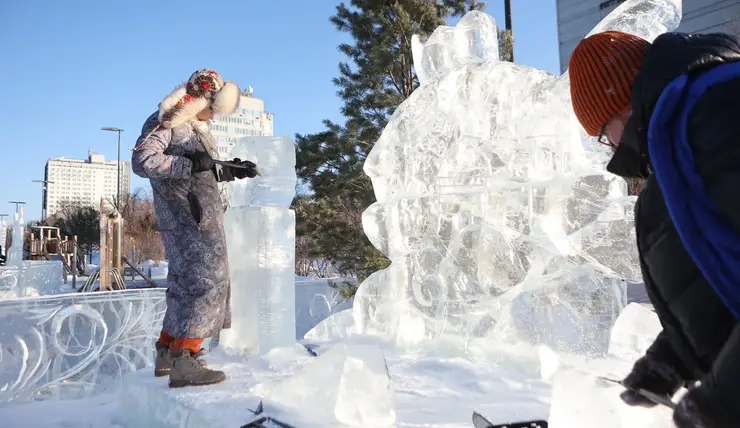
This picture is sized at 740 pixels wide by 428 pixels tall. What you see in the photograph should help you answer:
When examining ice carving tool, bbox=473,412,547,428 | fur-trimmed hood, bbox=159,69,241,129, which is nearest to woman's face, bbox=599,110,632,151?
ice carving tool, bbox=473,412,547,428

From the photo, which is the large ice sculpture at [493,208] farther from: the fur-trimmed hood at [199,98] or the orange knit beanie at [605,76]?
the orange knit beanie at [605,76]

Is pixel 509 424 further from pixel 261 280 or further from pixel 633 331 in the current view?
pixel 261 280

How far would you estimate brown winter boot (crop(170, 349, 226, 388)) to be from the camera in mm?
2320

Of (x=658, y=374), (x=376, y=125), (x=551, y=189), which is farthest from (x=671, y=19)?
(x=376, y=125)

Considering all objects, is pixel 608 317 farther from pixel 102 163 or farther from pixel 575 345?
pixel 102 163

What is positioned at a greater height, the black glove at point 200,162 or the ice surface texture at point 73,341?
the black glove at point 200,162

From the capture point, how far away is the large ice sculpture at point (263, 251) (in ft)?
10.1

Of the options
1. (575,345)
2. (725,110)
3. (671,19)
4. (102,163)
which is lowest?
(575,345)

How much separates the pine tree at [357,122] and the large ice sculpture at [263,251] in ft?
15.3

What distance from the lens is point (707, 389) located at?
2.63ft

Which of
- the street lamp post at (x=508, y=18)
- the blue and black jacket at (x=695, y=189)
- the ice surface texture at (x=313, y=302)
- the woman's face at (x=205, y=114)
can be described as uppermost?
the street lamp post at (x=508, y=18)

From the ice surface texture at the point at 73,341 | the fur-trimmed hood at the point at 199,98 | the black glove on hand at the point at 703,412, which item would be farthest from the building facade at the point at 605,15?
the black glove on hand at the point at 703,412

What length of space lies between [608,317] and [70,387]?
3299mm

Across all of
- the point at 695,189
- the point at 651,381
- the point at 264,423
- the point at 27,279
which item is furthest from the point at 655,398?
the point at 27,279
